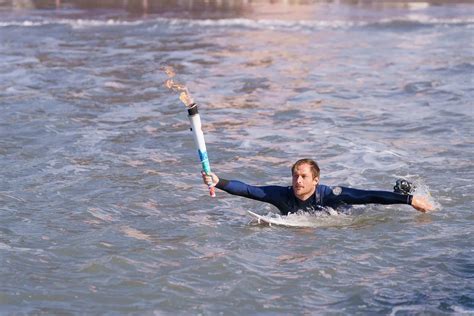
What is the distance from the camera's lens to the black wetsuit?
10109mm

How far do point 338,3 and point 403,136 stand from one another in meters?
23.7

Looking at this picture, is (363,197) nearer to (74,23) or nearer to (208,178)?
(208,178)

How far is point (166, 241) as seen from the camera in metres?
9.87

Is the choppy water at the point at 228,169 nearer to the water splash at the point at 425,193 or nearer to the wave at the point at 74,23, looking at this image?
the water splash at the point at 425,193

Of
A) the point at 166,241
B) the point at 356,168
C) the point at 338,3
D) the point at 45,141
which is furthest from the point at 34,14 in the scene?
the point at 166,241

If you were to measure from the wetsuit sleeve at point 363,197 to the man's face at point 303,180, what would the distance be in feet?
0.81

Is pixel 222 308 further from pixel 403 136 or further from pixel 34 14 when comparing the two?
pixel 34 14

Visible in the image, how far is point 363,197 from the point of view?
10.2 m

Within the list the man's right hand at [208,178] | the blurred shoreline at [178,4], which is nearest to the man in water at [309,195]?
the man's right hand at [208,178]

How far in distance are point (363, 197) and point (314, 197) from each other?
527 mm

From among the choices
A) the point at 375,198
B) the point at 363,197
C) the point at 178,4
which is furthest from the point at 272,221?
the point at 178,4

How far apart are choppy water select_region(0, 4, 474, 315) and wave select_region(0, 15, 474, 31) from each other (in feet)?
7.98

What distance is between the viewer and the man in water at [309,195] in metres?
10.1

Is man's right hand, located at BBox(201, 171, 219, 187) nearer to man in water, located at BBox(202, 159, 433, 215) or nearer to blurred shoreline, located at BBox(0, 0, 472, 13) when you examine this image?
man in water, located at BBox(202, 159, 433, 215)
